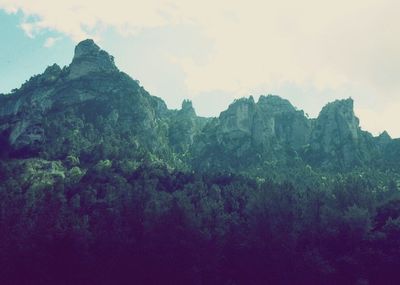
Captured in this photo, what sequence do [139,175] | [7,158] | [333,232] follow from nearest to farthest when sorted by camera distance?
[333,232]
[139,175]
[7,158]

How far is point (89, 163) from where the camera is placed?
176m

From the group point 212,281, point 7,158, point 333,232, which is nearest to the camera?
point 212,281

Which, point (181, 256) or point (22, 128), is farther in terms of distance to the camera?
point (22, 128)

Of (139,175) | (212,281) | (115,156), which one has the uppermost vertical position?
(115,156)

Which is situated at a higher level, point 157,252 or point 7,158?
point 7,158

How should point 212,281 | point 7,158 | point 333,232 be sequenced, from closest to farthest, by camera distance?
1. point 212,281
2. point 333,232
3. point 7,158

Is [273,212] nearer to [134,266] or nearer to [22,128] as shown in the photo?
[134,266]

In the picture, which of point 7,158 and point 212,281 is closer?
point 212,281

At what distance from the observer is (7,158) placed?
566 ft

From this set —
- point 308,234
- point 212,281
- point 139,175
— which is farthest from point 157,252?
point 139,175

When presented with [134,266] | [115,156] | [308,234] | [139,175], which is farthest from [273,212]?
[115,156]

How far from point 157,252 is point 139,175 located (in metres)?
88.9

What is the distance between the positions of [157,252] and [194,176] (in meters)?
95.2

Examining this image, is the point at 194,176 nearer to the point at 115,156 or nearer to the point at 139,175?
the point at 139,175
